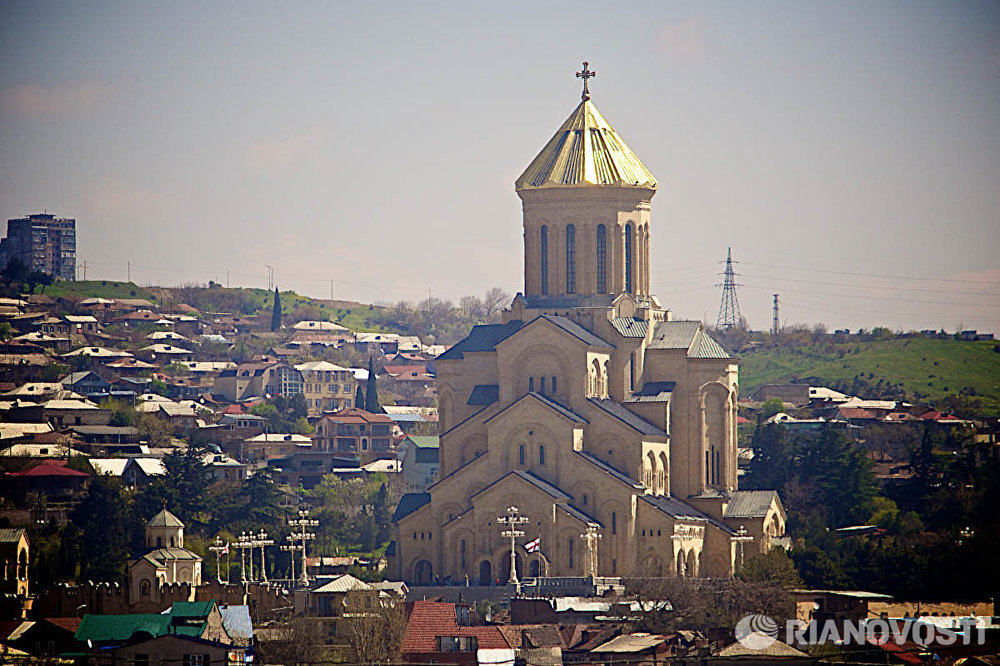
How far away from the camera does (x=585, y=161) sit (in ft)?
243

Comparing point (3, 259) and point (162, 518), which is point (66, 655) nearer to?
point (162, 518)

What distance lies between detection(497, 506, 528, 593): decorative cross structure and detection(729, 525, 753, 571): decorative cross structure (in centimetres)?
736

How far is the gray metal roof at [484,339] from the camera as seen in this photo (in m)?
73.9

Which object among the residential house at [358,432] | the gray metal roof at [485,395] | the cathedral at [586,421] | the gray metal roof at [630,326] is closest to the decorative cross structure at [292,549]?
the cathedral at [586,421]

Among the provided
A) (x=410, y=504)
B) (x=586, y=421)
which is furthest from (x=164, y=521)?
(x=586, y=421)

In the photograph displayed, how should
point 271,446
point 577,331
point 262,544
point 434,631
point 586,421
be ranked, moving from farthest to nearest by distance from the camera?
1. point 271,446
2. point 262,544
3. point 577,331
4. point 586,421
5. point 434,631

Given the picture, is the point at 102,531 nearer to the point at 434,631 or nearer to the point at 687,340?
the point at 687,340

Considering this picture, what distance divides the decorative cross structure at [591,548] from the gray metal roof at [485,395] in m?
7.31

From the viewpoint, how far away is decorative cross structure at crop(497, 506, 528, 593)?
65375mm

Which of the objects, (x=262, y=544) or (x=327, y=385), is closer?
(x=262, y=544)

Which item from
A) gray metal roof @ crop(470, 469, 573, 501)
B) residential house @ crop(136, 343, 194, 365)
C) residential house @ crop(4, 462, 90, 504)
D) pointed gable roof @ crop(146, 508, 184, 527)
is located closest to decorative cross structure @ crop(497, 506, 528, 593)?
gray metal roof @ crop(470, 469, 573, 501)

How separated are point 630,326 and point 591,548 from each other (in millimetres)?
9434

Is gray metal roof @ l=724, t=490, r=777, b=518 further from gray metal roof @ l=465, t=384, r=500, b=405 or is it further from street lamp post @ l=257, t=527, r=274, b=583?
street lamp post @ l=257, t=527, r=274, b=583

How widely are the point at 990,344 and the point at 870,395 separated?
1617 cm
